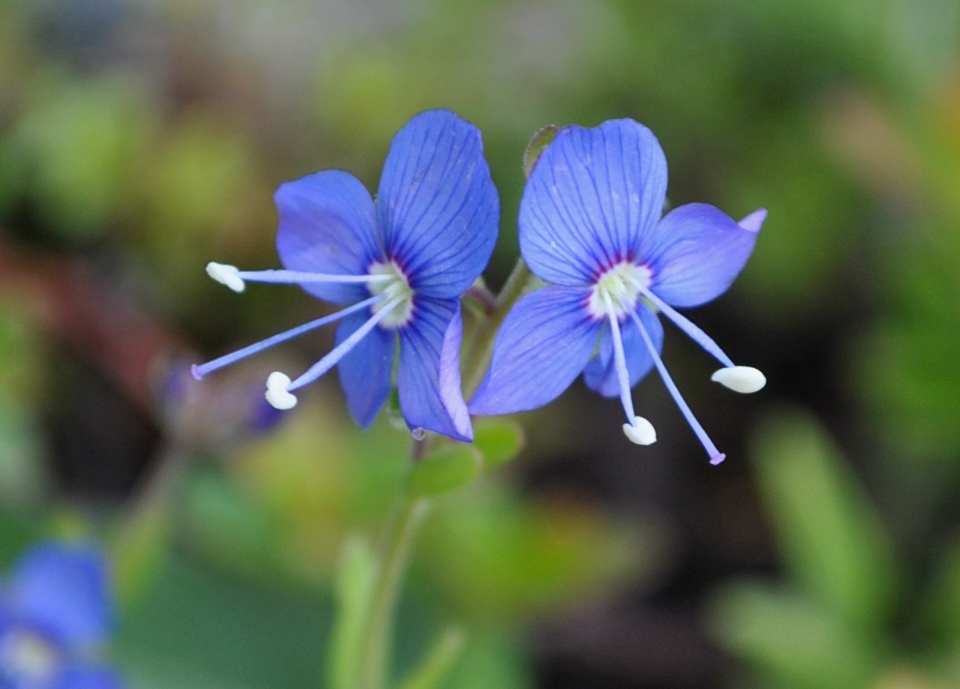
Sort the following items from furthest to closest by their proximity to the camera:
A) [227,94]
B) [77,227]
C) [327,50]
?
[327,50] < [227,94] < [77,227]

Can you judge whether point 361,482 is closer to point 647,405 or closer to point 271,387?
point 647,405

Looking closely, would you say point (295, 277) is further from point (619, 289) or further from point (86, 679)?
point (86, 679)

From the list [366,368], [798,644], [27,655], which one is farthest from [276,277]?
[798,644]

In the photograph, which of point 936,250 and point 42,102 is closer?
point 936,250

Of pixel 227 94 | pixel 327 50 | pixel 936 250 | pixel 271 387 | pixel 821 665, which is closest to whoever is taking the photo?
pixel 271 387

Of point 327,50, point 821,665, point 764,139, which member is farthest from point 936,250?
point 327,50

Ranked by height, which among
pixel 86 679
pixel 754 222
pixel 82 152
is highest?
pixel 82 152

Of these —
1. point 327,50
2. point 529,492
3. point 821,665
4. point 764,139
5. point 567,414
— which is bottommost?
point 821,665

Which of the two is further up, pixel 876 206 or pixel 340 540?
pixel 876 206
